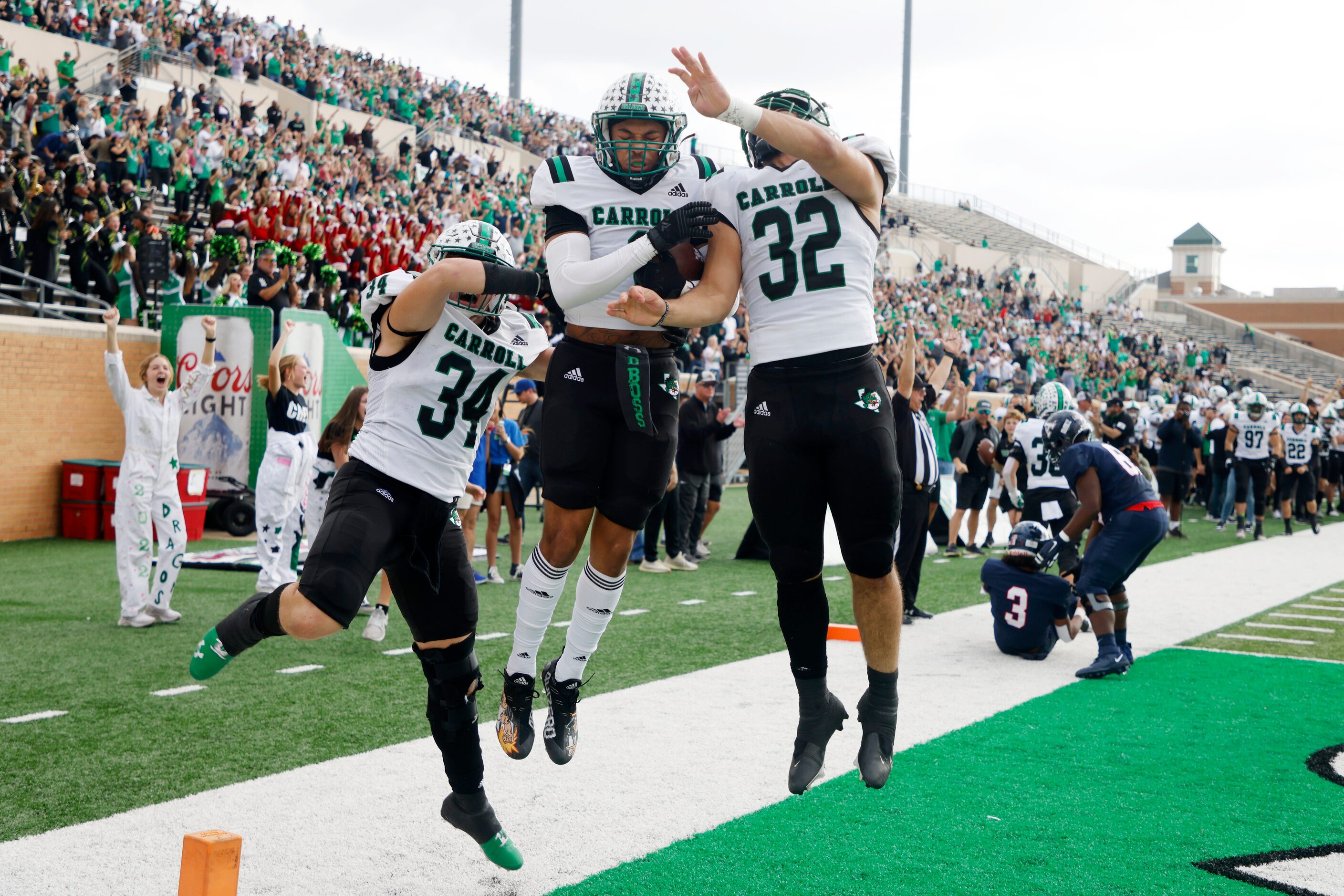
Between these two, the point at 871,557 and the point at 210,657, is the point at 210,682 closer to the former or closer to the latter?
the point at 210,657

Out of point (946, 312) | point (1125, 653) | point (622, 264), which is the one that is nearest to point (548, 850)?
point (622, 264)

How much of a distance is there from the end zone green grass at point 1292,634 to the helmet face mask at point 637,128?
274 inches

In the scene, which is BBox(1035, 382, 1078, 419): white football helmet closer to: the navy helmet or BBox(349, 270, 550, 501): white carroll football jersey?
the navy helmet

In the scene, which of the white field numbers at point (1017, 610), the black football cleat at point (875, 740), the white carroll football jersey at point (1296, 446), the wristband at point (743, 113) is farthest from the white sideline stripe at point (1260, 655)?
the white carroll football jersey at point (1296, 446)

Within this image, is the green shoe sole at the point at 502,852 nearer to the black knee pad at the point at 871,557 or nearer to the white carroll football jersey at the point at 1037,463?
the black knee pad at the point at 871,557

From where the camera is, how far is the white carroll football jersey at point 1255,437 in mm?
18812

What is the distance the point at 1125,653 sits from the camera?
824 cm

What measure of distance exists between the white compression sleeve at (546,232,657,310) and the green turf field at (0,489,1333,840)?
9.36 ft

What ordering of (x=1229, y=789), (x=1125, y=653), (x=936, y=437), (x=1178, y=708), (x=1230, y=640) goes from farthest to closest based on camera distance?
(x=936, y=437) < (x=1230, y=640) < (x=1125, y=653) < (x=1178, y=708) < (x=1229, y=789)

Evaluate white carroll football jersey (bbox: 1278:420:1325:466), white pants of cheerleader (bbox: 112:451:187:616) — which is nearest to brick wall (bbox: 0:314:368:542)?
white pants of cheerleader (bbox: 112:451:187:616)

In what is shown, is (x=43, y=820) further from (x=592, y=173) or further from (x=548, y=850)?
(x=592, y=173)

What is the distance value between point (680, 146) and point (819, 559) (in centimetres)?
163

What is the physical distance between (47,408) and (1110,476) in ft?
40.3

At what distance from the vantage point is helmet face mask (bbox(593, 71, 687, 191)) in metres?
4.22
